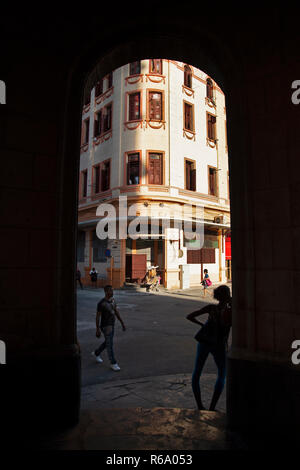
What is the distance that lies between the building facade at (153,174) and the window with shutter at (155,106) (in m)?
0.07

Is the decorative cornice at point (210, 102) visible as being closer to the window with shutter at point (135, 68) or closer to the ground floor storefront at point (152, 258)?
the window with shutter at point (135, 68)

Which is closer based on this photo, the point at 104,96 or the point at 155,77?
the point at 155,77

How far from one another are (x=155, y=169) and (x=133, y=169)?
1.55m

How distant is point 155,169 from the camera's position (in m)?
19.5

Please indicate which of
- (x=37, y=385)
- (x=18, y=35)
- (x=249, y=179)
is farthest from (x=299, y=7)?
(x=37, y=385)

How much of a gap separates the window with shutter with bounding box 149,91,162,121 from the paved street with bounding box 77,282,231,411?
1465 centimetres

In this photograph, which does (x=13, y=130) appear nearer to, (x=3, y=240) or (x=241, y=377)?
(x=3, y=240)

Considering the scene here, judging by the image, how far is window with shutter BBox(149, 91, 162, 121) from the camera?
19.8 metres

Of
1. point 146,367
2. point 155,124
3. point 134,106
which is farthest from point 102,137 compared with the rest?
point 146,367

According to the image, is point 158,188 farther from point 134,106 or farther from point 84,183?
point 84,183

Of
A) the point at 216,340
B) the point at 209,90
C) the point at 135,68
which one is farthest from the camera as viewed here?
the point at 209,90

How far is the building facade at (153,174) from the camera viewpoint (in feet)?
63.4

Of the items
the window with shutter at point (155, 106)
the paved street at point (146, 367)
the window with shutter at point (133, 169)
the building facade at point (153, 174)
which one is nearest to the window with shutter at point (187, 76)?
the building facade at point (153, 174)

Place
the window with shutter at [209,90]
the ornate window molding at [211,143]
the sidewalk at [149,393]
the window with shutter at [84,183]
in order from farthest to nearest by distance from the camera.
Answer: the window with shutter at [84,183] → the window with shutter at [209,90] → the ornate window molding at [211,143] → the sidewalk at [149,393]
